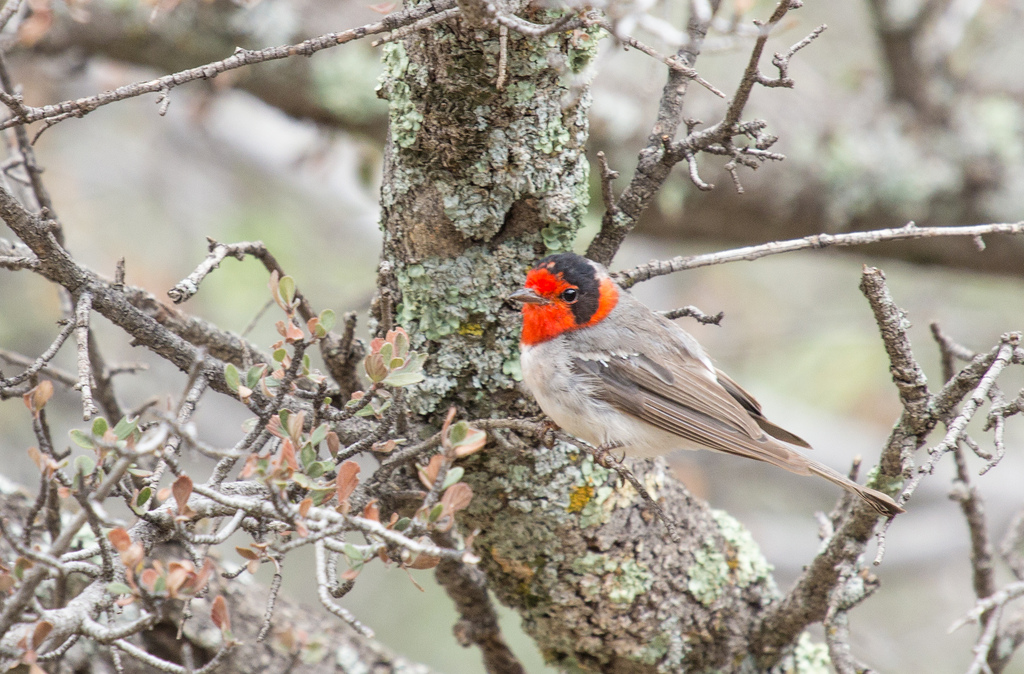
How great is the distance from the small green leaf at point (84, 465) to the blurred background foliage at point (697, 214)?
1678mm

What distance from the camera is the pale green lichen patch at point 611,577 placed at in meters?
2.88

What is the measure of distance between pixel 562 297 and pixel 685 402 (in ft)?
2.07

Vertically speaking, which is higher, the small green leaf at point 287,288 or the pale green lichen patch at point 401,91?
the pale green lichen patch at point 401,91

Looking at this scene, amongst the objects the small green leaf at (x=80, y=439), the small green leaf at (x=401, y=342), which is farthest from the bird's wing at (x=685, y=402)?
the small green leaf at (x=80, y=439)

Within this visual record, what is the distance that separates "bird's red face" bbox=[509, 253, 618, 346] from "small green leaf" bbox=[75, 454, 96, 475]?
126 centimetres

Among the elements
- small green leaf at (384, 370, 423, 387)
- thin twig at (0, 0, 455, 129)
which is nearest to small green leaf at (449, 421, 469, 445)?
small green leaf at (384, 370, 423, 387)

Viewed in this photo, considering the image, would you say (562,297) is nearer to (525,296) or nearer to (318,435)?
(525,296)

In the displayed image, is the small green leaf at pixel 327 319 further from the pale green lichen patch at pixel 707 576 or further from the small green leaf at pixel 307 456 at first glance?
the pale green lichen patch at pixel 707 576

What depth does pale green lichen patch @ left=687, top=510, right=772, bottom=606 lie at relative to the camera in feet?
9.97

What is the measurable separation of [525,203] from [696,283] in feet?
21.5

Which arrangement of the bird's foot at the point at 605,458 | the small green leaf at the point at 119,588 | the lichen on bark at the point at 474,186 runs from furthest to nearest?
the bird's foot at the point at 605,458
the lichen on bark at the point at 474,186
the small green leaf at the point at 119,588

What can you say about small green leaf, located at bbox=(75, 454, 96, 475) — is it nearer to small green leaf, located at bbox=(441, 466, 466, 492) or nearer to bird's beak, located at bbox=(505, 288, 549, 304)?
small green leaf, located at bbox=(441, 466, 466, 492)

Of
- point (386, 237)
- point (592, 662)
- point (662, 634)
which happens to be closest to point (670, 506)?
point (662, 634)

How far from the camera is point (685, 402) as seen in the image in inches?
124
